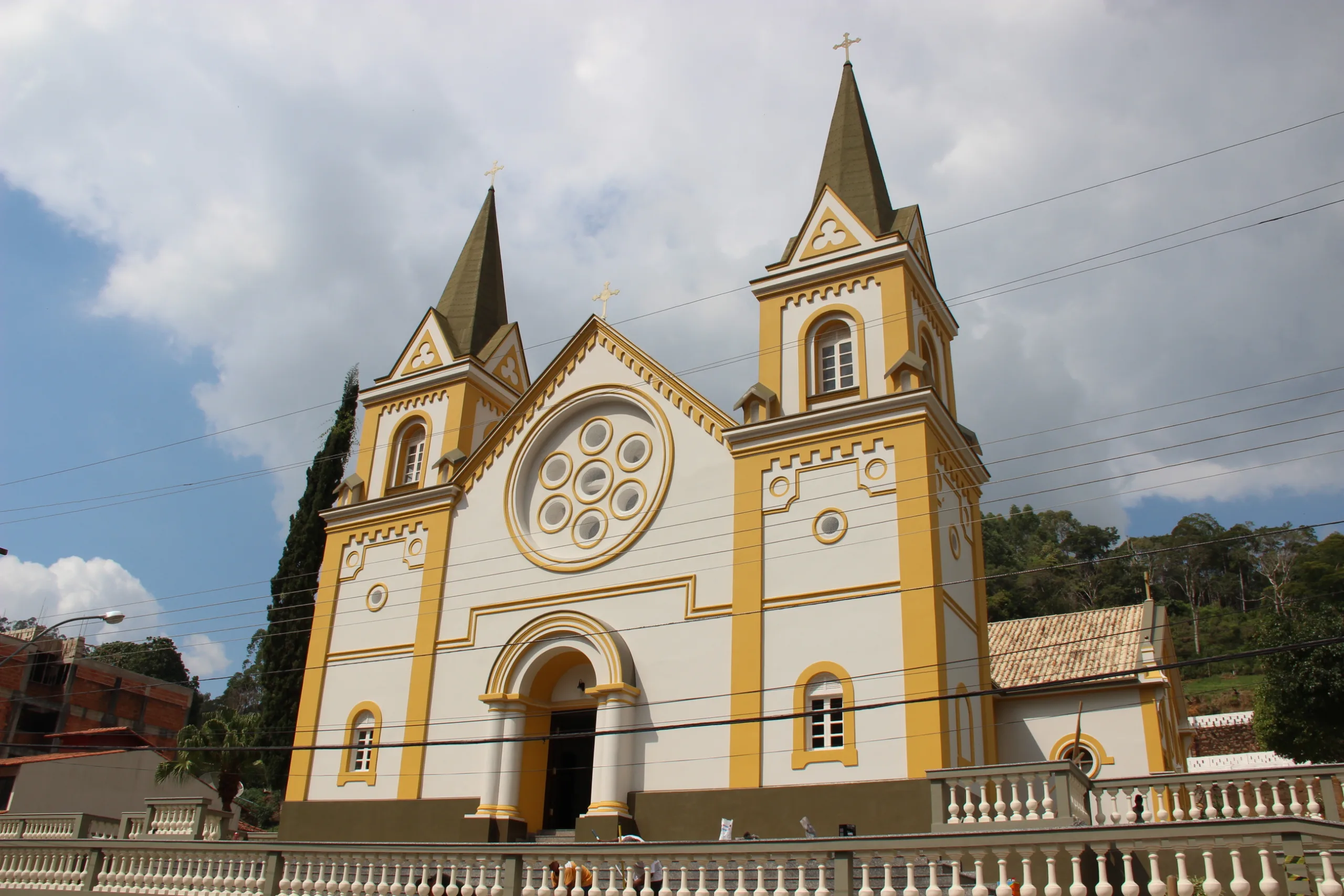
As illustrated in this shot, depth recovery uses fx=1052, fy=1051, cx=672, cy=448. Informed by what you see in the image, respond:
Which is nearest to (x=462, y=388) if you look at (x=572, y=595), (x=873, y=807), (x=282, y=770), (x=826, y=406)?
(x=572, y=595)

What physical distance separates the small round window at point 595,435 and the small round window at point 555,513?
4.19 ft

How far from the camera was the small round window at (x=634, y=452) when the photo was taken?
77.6 feet

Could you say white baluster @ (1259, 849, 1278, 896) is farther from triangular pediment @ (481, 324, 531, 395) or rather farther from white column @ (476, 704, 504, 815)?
triangular pediment @ (481, 324, 531, 395)

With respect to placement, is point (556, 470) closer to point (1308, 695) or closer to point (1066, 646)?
point (1066, 646)

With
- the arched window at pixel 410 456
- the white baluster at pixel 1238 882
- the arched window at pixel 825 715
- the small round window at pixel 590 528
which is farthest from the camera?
the arched window at pixel 410 456

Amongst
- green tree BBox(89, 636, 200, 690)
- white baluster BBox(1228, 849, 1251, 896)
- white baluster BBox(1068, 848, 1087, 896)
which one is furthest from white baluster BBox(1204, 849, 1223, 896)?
green tree BBox(89, 636, 200, 690)

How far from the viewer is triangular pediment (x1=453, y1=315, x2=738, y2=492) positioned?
24.0 meters

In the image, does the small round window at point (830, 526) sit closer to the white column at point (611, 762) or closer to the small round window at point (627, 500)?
the small round window at point (627, 500)

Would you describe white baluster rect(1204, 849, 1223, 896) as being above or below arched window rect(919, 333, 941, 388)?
below

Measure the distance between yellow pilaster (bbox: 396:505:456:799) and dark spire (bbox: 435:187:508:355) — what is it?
229 inches

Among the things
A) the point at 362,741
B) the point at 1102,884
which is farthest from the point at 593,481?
the point at 1102,884

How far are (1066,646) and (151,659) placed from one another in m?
71.9

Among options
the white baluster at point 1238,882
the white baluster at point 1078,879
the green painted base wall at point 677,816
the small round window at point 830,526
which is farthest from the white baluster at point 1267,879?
the small round window at point 830,526

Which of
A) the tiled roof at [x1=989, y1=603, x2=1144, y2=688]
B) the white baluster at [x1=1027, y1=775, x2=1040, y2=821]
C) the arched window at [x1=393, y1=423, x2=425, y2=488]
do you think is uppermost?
the arched window at [x1=393, y1=423, x2=425, y2=488]
